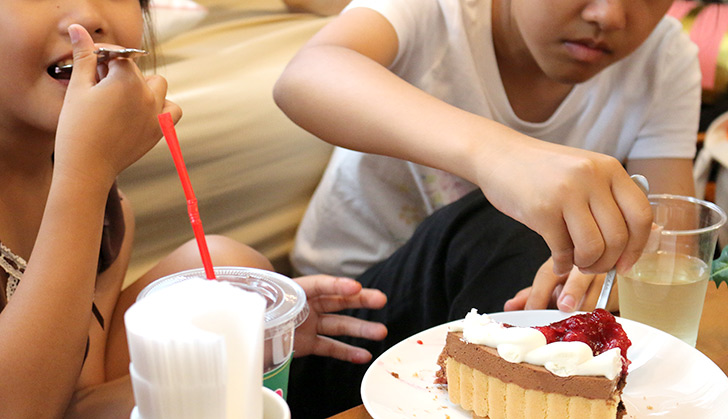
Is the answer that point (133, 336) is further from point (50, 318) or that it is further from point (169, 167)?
point (169, 167)

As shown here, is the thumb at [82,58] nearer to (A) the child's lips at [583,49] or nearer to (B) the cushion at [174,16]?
(A) the child's lips at [583,49]

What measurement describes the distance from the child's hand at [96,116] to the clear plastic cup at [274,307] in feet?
0.46

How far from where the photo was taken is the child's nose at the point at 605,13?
38.9 inches

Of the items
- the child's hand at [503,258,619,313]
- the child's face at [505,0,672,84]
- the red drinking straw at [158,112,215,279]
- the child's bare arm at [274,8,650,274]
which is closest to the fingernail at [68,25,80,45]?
the red drinking straw at [158,112,215,279]

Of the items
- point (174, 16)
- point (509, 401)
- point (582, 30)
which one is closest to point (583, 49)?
point (582, 30)

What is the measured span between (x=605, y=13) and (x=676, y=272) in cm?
41

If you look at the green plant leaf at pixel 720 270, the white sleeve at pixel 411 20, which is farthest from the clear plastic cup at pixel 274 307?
the white sleeve at pixel 411 20

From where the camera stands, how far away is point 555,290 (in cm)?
86

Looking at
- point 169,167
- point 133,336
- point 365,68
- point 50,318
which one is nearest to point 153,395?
point 133,336

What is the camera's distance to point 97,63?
27.2 inches

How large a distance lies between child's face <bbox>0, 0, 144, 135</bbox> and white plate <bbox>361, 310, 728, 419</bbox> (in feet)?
1.40

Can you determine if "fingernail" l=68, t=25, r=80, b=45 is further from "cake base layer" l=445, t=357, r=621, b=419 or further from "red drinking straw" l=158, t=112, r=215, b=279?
"cake base layer" l=445, t=357, r=621, b=419

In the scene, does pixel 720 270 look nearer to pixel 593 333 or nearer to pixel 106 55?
pixel 593 333

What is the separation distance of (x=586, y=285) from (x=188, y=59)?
3.25ft
